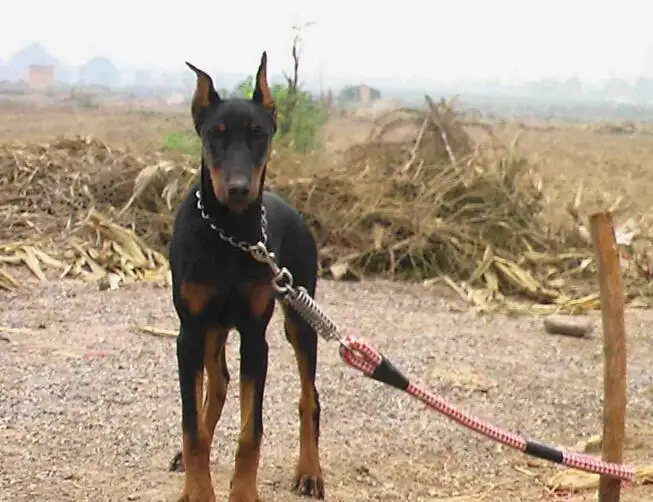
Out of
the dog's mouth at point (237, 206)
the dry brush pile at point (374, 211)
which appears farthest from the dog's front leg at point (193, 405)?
the dry brush pile at point (374, 211)

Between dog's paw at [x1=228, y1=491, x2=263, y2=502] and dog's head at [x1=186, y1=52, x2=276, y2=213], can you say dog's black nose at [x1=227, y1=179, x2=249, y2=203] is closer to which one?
dog's head at [x1=186, y1=52, x2=276, y2=213]

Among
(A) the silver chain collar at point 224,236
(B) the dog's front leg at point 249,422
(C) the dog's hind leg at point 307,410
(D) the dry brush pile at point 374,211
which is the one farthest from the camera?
(D) the dry brush pile at point 374,211

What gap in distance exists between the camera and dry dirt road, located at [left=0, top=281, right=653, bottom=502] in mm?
5023

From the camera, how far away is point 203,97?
3980mm

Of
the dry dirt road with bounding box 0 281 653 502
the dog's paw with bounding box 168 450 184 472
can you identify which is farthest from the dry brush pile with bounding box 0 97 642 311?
the dog's paw with bounding box 168 450 184 472

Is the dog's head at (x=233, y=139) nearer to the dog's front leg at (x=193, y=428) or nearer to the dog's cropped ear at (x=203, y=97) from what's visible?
the dog's cropped ear at (x=203, y=97)

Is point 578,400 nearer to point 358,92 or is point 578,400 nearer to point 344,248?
point 344,248

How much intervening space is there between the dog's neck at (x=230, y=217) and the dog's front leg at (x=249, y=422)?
37cm

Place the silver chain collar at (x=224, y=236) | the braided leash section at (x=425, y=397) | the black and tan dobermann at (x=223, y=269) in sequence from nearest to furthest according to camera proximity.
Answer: the braided leash section at (x=425, y=397) → the black and tan dobermann at (x=223, y=269) → the silver chain collar at (x=224, y=236)

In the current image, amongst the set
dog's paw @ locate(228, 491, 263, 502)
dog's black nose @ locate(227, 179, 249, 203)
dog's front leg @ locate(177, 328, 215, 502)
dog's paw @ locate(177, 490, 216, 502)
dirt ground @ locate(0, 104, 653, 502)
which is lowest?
dirt ground @ locate(0, 104, 653, 502)

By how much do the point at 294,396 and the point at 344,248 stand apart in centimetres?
519

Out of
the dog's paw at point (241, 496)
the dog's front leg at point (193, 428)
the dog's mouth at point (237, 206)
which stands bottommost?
the dog's paw at point (241, 496)

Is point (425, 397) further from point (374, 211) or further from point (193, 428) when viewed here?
point (374, 211)

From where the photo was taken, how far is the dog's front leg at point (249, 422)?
4.15m
